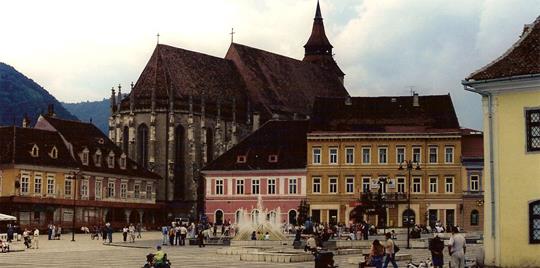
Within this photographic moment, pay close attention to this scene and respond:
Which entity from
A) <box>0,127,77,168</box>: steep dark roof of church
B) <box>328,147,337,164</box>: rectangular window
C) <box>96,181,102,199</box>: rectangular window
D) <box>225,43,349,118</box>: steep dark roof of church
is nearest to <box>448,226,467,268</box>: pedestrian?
<box>328,147,337,164</box>: rectangular window

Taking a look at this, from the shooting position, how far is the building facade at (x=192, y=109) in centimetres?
10412

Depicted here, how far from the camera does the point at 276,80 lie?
119188 mm

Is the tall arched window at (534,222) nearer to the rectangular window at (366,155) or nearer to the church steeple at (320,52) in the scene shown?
the rectangular window at (366,155)

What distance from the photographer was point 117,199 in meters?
92.1

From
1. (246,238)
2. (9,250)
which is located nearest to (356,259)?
(246,238)

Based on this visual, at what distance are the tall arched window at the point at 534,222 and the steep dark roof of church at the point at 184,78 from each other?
3066 inches

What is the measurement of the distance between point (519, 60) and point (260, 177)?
57286 mm

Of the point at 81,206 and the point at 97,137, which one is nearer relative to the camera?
the point at 81,206

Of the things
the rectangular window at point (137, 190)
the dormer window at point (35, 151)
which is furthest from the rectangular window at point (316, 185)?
the dormer window at point (35, 151)

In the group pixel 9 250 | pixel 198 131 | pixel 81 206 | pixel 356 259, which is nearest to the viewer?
pixel 356 259

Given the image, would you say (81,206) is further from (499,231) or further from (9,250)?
(499,231)

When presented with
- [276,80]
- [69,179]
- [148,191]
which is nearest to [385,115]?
[148,191]

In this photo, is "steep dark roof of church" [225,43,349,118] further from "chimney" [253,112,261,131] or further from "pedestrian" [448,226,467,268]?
"pedestrian" [448,226,467,268]

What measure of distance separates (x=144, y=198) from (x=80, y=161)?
1136 centimetres
